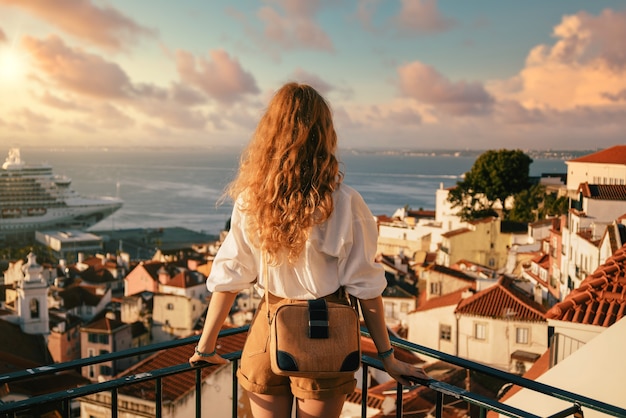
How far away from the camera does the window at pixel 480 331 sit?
1538 centimetres

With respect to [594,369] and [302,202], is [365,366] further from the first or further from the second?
[594,369]

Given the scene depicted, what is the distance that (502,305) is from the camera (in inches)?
603

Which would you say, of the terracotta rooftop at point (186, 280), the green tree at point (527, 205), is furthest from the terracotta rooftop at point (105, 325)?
the green tree at point (527, 205)

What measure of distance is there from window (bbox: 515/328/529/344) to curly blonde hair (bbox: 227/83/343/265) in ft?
46.3

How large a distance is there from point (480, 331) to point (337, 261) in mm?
14493

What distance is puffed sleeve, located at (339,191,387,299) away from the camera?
1.84 metres

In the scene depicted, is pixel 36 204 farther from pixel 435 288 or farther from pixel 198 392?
pixel 198 392

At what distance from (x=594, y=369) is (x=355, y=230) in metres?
1.70

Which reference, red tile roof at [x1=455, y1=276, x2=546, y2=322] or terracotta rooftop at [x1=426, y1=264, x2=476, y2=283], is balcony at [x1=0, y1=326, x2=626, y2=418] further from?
terracotta rooftop at [x1=426, y1=264, x2=476, y2=283]

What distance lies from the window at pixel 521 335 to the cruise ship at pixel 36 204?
224 feet

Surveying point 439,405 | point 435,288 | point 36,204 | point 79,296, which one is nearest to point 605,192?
point 435,288

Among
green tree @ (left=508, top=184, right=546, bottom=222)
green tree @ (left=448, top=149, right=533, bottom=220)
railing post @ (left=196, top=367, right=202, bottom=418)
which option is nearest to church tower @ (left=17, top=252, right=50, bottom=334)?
railing post @ (left=196, top=367, right=202, bottom=418)

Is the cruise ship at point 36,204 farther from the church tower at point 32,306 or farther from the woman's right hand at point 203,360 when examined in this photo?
the woman's right hand at point 203,360

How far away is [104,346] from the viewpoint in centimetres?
2103
